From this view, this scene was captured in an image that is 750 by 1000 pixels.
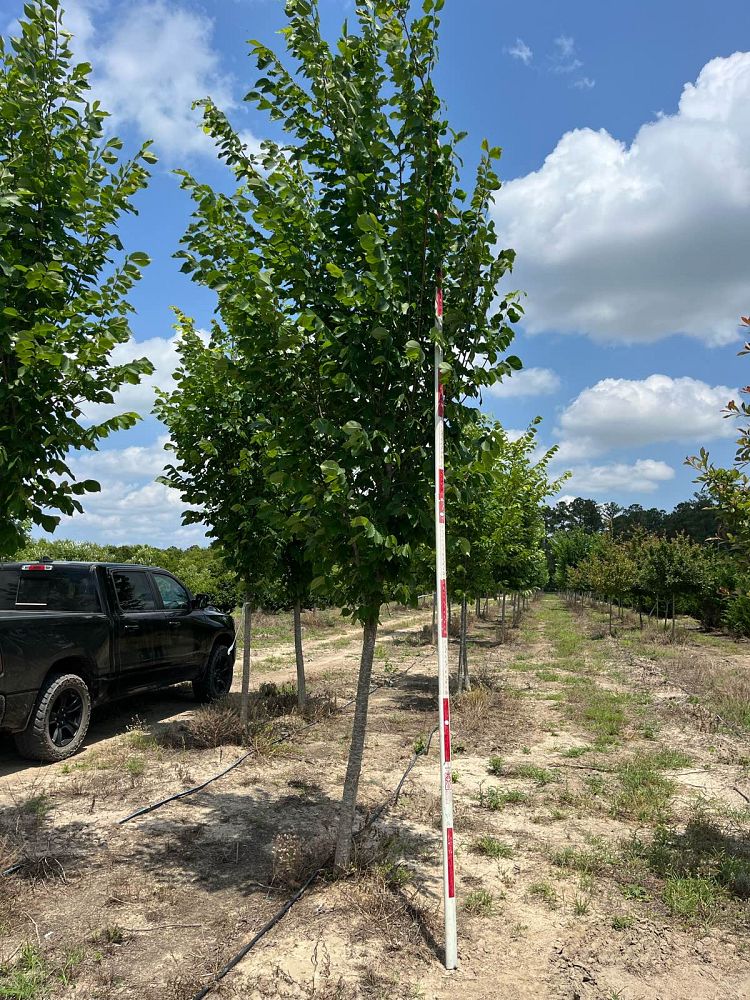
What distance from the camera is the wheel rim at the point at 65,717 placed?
7383 mm

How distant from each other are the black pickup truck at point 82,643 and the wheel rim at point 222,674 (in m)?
0.17

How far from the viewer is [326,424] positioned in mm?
4219

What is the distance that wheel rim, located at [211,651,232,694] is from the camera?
1106 cm

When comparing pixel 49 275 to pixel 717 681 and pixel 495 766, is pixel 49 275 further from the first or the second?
pixel 717 681

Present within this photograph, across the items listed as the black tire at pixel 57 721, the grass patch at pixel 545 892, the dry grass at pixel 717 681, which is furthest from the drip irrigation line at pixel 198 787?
the dry grass at pixel 717 681

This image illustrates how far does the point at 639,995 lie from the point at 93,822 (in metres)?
4.36

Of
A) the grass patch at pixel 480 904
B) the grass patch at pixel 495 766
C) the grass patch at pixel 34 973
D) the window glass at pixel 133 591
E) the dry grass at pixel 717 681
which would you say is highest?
the window glass at pixel 133 591

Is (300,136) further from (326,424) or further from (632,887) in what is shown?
(632,887)

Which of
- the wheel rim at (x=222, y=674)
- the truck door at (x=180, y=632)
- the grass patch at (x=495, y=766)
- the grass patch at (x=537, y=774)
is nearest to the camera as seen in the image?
the grass patch at (x=537, y=774)

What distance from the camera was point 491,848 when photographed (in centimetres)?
534

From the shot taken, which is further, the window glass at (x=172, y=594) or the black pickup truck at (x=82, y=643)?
the window glass at (x=172, y=594)

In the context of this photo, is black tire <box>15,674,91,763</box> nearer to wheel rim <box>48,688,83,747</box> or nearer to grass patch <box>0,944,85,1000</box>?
wheel rim <box>48,688,83,747</box>

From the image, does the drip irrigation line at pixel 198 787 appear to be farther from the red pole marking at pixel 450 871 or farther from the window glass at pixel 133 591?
the red pole marking at pixel 450 871

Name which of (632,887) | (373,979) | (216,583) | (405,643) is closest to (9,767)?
(373,979)
